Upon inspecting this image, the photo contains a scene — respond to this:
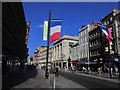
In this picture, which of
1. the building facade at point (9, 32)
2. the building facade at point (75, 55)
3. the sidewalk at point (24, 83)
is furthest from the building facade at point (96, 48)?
the sidewalk at point (24, 83)

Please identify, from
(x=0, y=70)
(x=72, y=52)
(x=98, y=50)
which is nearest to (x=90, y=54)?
(x=98, y=50)

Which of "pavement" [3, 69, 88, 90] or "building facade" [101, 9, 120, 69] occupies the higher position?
"building facade" [101, 9, 120, 69]

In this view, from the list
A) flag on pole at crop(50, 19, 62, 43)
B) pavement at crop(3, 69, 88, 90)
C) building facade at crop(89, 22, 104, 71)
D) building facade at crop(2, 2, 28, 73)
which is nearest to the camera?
pavement at crop(3, 69, 88, 90)

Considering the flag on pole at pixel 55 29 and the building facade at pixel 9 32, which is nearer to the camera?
the flag on pole at pixel 55 29

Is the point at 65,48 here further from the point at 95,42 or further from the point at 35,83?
the point at 35,83

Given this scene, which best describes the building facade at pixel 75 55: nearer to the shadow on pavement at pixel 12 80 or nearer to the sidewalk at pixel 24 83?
the shadow on pavement at pixel 12 80

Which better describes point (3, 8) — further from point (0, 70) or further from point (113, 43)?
point (113, 43)

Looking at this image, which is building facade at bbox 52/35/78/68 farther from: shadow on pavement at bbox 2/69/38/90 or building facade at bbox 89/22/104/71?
shadow on pavement at bbox 2/69/38/90

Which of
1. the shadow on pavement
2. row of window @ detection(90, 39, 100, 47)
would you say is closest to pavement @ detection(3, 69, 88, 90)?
the shadow on pavement

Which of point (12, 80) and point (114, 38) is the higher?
point (114, 38)

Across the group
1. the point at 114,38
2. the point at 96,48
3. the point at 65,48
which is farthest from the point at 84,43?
the point at 65,48

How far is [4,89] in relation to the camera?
1332 cm

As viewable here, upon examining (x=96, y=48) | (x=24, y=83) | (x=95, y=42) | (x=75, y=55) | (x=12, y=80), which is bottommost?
(x=12, y=80)

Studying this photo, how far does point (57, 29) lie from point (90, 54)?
44245mm
